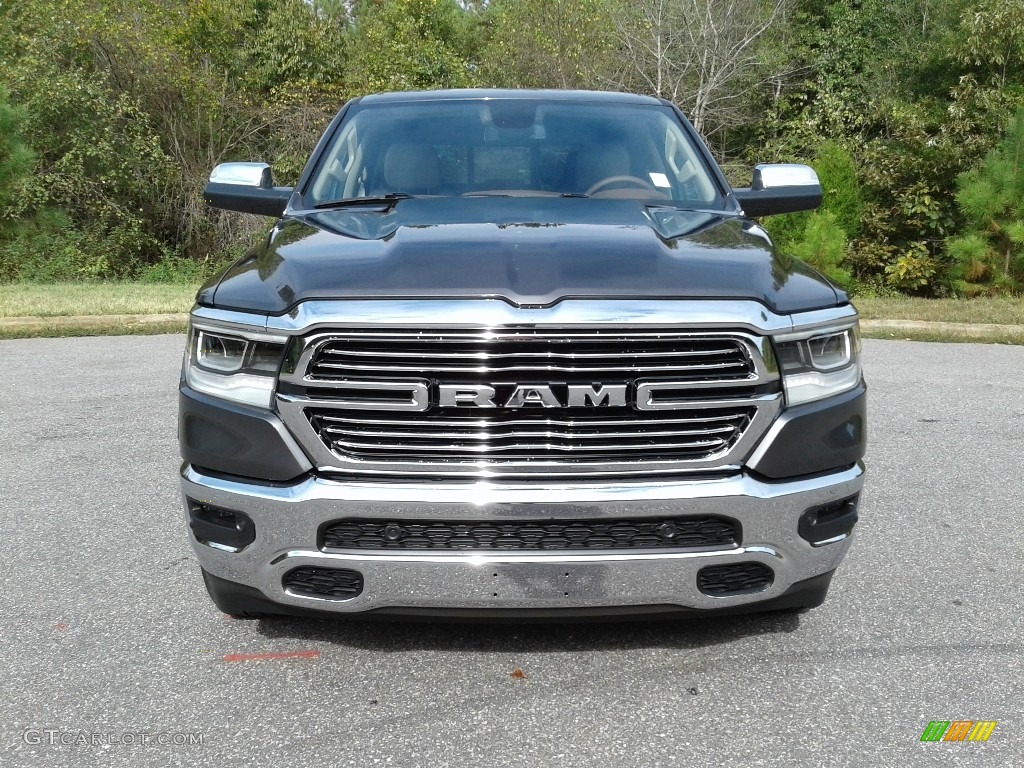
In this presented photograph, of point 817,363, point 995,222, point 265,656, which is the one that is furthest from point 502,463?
point 995,222

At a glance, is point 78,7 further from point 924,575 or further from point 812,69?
point 924,575

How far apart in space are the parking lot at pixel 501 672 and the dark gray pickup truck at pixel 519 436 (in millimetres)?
278

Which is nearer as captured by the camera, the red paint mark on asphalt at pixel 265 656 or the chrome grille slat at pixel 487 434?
the chrome grille slat at pixel 487 434

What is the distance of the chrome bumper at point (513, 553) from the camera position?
2.71 metres

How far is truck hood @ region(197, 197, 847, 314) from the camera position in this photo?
2.79m

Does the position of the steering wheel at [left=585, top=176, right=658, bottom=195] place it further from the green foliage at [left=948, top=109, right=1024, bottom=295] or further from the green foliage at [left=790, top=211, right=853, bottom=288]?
the green foliage at [left=948, top=109, right=1024, bottom=295]

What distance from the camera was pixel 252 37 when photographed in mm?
21188

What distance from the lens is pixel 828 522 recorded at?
292 centimetres

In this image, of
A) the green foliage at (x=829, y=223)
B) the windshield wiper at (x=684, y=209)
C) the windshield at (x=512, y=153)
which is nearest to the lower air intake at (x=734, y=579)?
the windshield wiper at (x=684, y=209)

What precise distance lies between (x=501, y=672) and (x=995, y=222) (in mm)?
12466

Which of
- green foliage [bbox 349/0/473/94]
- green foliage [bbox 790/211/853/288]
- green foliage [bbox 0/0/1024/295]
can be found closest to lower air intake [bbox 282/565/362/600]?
green foliage [bbox 790/211/853/288]

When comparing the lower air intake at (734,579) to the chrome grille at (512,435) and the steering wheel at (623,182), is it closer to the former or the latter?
the chrome grille at (512,435)

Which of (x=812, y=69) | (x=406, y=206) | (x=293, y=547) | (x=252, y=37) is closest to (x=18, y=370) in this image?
(x=406, y=206)

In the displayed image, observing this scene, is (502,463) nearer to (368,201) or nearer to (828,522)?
(828,522)
